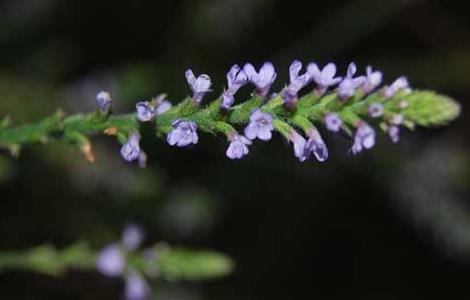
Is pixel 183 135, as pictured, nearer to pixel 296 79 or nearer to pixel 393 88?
pixel 296 79

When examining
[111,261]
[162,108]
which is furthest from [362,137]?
[111,261]

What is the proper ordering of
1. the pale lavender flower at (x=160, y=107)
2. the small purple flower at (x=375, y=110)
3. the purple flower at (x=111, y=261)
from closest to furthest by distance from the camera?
1. the small purple flower at (x=375, y=110)
2. the pale lavender flower at (x=160, y=107)
3. the purple flower at (x=111, y=261)

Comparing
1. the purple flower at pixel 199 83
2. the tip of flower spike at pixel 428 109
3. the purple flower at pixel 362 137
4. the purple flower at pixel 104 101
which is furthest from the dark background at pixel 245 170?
the purple flower at pixel 362 137

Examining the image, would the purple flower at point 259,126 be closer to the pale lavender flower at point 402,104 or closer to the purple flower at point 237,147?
the purple flower at point 237,147

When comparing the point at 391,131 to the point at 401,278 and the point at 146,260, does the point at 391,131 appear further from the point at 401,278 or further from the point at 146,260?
the point at 401,278

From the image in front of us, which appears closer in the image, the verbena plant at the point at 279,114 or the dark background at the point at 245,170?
the verbena plant at the point at 279,114

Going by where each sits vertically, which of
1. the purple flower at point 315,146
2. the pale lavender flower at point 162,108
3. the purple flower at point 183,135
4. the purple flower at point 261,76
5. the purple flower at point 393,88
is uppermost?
A: the pale lavender flower at point 162,108
